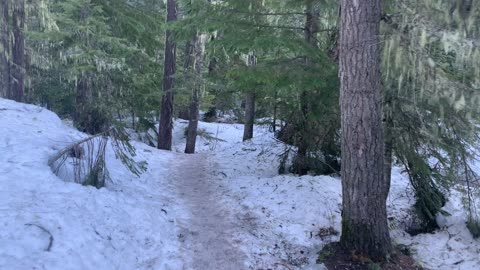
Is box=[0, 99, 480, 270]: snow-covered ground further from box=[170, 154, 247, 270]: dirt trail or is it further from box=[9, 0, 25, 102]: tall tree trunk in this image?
box=[9, 0, 25, 102]: tall tree trunk

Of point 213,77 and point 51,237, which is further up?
point 213,77

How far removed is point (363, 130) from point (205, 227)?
3.23 metres

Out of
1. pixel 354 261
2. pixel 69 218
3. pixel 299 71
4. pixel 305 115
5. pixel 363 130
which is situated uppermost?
pixel 299 71

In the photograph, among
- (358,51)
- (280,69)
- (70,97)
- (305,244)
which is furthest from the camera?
(70,97)

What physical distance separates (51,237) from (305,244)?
3.94 metres

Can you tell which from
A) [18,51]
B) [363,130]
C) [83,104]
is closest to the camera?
[363,130]

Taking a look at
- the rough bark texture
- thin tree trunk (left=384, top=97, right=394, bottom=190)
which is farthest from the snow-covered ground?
the rough bark texture

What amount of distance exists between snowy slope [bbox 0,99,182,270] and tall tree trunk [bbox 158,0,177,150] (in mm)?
6880

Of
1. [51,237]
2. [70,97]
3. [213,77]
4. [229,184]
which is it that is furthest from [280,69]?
[70,97]

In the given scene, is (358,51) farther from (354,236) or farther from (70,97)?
(70,97)

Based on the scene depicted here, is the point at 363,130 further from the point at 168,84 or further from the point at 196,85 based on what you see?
the point at 168,84

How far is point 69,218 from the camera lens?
524 cm

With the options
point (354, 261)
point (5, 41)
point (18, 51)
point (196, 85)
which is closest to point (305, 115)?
point (354, 261)

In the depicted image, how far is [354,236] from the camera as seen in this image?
18.9ft
